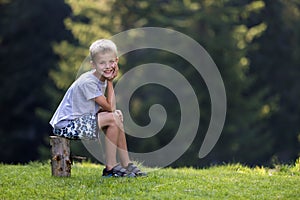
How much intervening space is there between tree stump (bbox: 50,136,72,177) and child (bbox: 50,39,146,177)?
101 millimetres

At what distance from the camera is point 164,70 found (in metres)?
26.1

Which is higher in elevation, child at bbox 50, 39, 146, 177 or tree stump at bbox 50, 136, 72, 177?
child at bbox 50, 39, 146, 177

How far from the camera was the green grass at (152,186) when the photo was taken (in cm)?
555

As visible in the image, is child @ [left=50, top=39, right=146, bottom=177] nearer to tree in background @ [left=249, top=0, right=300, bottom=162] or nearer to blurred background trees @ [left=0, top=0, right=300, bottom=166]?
blurred background trees @ [left=0, top=0, right=300, bottom=166]

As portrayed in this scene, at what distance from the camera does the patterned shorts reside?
6316mm

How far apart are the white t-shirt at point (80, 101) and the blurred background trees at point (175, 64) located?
19.2 m

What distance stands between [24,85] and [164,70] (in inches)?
326

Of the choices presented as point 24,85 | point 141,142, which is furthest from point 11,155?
point 141,142

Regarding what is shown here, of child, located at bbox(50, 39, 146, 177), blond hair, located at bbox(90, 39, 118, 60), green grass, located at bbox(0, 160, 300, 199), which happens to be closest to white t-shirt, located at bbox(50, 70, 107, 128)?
child, located at bbox(50, 39, 146, 177)

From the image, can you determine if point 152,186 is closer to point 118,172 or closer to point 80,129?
point 118,172

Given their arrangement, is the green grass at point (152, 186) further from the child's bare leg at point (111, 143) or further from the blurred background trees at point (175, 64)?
the blurred background trees at point (175, 64)

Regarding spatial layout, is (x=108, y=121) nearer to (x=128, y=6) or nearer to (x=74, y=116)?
(x=74, y=116)

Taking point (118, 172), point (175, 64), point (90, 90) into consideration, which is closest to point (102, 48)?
point (90, 90)

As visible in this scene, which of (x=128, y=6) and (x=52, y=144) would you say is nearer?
(x=52, y=144)
